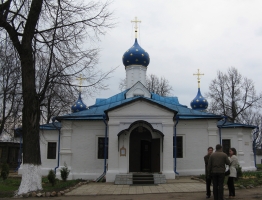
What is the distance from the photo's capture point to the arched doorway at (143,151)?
611 inches

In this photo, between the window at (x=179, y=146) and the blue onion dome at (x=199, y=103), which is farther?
Answer: the blue onion dome at (x=199, y=103)

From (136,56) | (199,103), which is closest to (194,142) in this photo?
(136,56)

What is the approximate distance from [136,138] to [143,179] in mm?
2577

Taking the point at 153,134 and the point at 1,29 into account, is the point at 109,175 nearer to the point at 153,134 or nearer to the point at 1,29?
the point at 153,134

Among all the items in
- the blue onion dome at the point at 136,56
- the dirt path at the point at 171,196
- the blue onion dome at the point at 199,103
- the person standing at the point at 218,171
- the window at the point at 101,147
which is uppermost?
the blue onion dome at the point at 136,56

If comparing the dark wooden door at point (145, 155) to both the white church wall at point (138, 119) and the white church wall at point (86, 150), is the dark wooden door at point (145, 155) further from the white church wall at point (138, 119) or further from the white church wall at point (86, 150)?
the white church wall at point (86, 150)

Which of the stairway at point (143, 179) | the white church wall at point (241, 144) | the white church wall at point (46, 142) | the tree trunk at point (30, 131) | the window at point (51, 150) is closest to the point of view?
the tree trunk at point (30, 131)

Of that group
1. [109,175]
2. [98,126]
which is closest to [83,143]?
[98,126]

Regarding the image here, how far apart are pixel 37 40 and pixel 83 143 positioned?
753cm

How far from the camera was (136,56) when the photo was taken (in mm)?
20859

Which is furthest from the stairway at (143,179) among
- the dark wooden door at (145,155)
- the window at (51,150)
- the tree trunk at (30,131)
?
the window at (51,150)

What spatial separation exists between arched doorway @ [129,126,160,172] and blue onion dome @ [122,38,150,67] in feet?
21.2

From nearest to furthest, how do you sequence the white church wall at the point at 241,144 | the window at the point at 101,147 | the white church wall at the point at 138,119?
1. the white church wall at the point at 138,119
2. the window at the point at 101,147
3. the white church wall at the point at 241,144

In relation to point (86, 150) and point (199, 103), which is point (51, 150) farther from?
point (199, 103)
